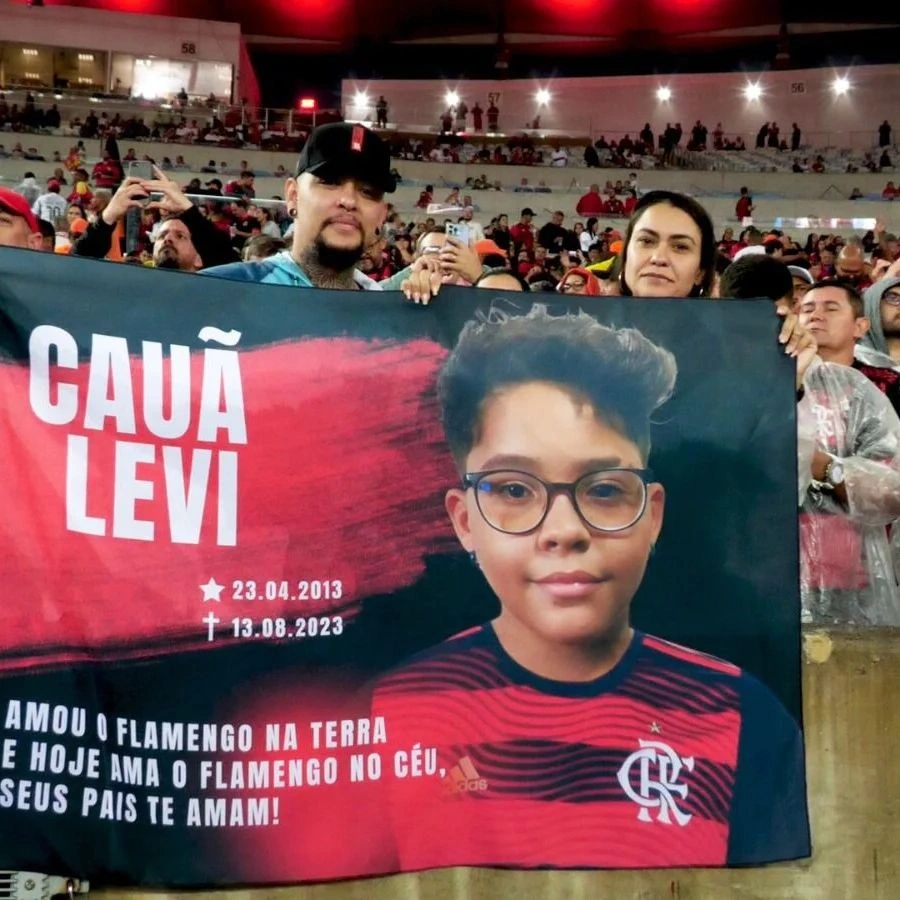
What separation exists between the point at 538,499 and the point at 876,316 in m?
2.17

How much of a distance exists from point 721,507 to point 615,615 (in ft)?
1.26

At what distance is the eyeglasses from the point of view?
3047 mm

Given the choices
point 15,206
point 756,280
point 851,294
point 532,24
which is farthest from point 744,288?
point 532,24

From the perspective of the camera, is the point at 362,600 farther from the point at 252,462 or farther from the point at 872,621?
the point at 872,621

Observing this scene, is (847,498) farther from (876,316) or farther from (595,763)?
(876,316)

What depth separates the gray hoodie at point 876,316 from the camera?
4652 mm

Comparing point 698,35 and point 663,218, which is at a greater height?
point 698,35

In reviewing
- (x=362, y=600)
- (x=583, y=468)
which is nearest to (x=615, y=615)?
(x=583, y=468)

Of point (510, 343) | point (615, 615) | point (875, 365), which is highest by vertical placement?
point (875, 365)

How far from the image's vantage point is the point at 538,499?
306cm

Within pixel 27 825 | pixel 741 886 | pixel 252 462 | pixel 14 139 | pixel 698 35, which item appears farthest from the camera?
pixel 698 35

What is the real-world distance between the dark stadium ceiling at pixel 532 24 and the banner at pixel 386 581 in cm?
3995

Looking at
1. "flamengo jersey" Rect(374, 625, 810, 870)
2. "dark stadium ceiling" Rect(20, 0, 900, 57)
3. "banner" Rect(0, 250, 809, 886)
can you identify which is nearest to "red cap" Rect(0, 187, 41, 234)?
"banner" Rect(0, 250, 809, 886)

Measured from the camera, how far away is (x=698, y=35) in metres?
41.5
